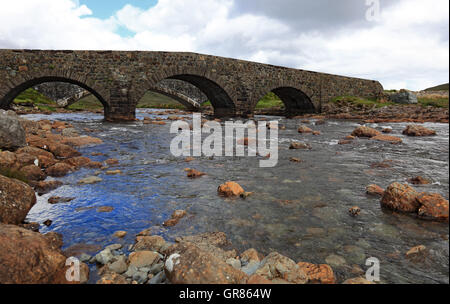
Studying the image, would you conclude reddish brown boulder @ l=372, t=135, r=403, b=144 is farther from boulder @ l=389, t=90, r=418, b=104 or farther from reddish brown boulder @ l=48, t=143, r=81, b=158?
boulder @ l=389, t=90, r=418, b=104

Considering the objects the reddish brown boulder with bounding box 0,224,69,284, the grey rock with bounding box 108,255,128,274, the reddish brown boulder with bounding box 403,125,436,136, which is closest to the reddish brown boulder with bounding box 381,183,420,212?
the grey rock with bounding box 108,255,128,274

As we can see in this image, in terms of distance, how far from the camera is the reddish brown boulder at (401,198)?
11.8 ft

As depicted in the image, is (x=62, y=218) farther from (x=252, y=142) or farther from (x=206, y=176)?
(x=252, y=142)

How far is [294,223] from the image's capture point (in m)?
3.80

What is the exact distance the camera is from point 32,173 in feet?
18.2

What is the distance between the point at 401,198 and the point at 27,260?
4.26 metres

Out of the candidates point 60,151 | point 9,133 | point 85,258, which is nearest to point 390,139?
point 85,258

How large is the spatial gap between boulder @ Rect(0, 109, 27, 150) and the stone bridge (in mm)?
11663

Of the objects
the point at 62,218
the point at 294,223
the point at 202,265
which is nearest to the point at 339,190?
the point at 294,223

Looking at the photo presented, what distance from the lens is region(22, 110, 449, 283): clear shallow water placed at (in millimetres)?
2904

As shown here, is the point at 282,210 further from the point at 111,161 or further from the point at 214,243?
the point at 111,161
